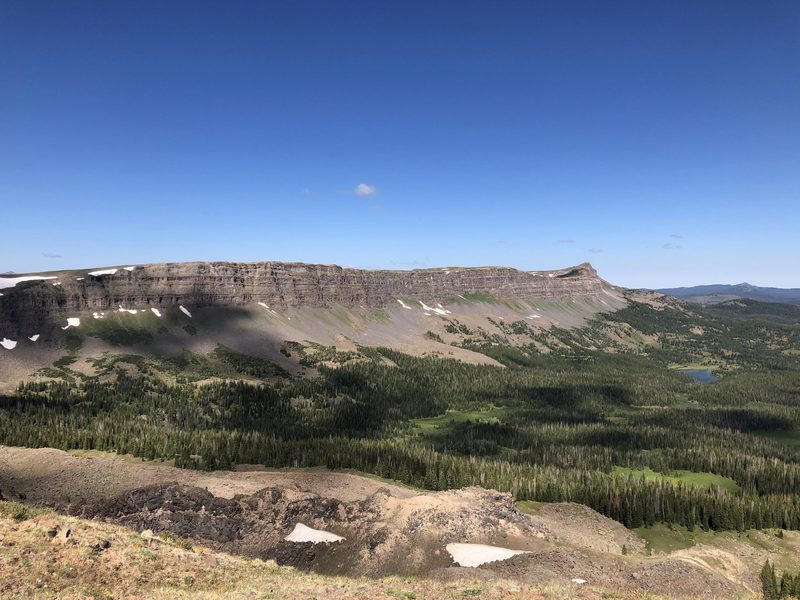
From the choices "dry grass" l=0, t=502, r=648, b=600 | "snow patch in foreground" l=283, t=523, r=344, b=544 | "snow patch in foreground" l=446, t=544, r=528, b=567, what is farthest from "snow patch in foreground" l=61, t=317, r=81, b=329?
"snow patch in foreground" l=446, t=544, r=528, b=567

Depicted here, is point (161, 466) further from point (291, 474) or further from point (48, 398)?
point (48, 398)

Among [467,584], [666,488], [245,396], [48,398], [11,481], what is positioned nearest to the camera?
[467,584]

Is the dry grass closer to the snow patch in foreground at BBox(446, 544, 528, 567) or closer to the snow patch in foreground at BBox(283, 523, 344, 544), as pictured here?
the snow patch in foreground at BBox(446, 544, 528, 567)

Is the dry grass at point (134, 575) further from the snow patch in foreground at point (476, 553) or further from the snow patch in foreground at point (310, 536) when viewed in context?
the snow patch in foreground at point (310, 536)

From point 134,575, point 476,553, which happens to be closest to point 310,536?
point 476,553

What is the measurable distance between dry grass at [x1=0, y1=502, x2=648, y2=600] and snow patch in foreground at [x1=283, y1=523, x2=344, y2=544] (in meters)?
16.4

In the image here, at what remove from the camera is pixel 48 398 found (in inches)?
5261

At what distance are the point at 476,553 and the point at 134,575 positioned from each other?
3682 centimetres

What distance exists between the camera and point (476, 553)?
57.2m

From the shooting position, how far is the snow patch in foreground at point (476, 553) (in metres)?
55.1

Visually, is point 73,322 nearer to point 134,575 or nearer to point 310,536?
point 310,536

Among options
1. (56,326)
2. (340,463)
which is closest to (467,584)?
(340,463)

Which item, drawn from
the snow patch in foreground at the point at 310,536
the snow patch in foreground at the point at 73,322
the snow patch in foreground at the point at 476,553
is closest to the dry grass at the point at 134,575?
the snow patch in foreground at the point at 476,553

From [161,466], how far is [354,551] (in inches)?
1646
